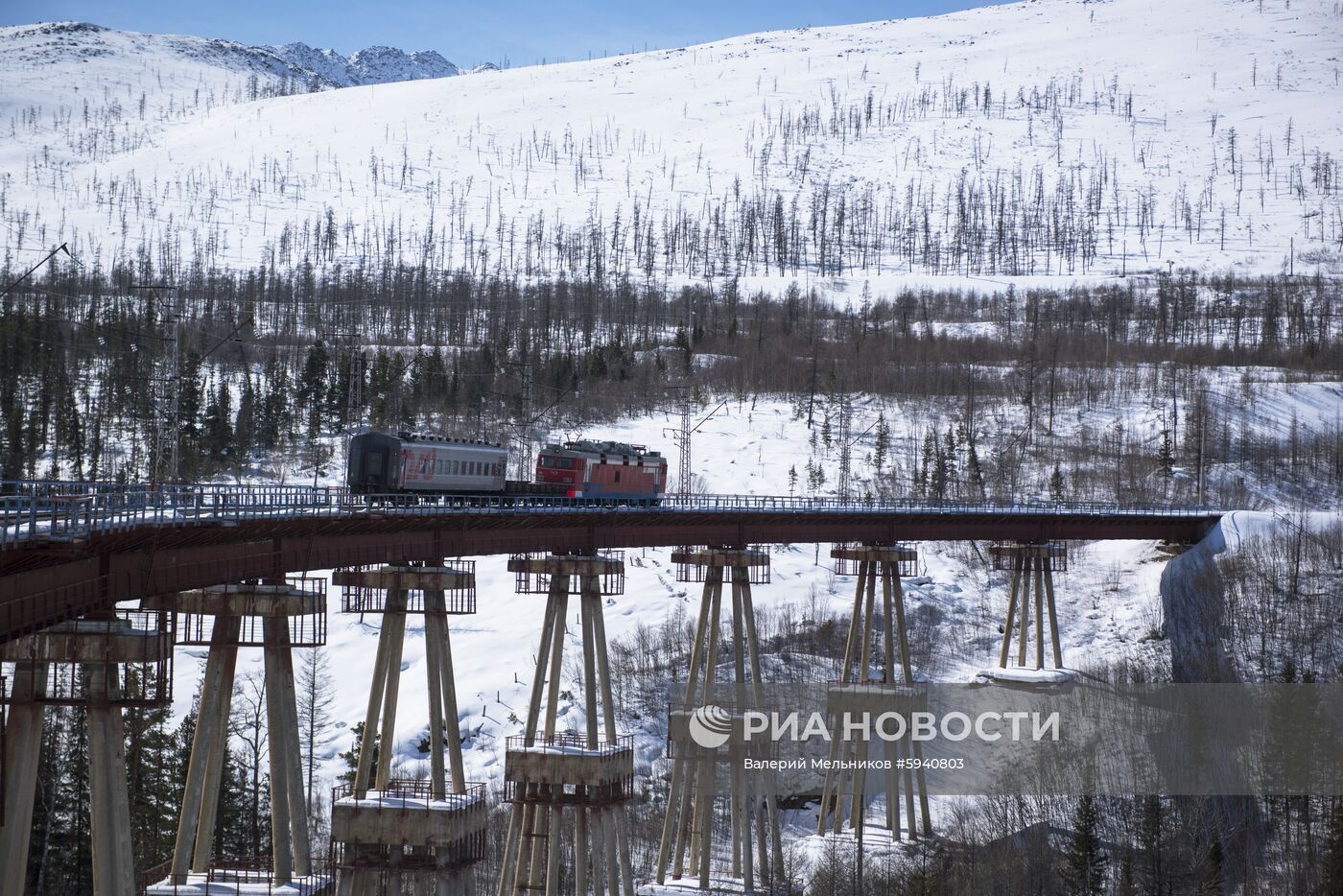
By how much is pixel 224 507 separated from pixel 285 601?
2.17 m

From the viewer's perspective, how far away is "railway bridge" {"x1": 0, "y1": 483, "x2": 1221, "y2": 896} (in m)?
19.9

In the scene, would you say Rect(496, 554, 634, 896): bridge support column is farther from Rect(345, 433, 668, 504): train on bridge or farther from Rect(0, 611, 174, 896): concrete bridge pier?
Rect(0, 611, 174, 896): concrete bridge pier

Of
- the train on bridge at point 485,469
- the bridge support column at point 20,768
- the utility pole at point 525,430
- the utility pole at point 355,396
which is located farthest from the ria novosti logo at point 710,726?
the bridge support column at point 20,768

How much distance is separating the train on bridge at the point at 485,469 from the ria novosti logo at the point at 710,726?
8317 mm

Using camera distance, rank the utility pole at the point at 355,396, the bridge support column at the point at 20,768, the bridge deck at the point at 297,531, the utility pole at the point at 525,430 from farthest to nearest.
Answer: the utility pole at the point at 525,430 → the utility pole at the point at 355,396 → the bridge deck at the point at 297,531 → the bridge support column at the point at 20,768

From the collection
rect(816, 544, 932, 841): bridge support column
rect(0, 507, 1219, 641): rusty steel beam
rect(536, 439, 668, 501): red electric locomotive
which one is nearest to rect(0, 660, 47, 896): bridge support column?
rect(0, 507, 1219, 641): rusty steel beam

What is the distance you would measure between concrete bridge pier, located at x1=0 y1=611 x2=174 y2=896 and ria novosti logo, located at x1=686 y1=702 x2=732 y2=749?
2546 cm

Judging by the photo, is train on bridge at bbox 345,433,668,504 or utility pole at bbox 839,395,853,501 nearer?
train on bridge at bbox 345,433,668,504

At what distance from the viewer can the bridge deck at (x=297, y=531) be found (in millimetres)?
20062

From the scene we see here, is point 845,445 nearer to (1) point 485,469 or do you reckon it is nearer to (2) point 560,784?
(1) point 485,469

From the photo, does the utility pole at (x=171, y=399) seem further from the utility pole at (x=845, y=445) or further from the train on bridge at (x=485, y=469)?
the utility pole at (x=845, y=445)

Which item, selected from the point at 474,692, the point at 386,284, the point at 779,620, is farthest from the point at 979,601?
the point at 386,284

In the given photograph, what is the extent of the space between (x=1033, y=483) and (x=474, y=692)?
1881 inches

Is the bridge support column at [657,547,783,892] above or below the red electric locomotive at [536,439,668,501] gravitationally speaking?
below
